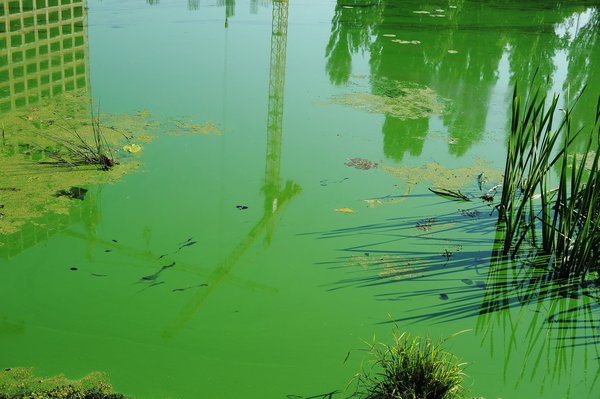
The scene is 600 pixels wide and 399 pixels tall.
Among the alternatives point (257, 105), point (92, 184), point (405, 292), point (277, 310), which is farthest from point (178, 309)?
point (257, 105)

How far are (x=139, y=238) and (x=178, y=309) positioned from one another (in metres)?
0.59

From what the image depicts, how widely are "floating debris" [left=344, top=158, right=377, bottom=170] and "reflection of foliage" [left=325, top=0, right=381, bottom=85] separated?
152cm

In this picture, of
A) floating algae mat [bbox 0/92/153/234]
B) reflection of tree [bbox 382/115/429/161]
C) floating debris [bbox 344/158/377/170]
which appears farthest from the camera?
reflection of tree [bbox 382/115/429/161]

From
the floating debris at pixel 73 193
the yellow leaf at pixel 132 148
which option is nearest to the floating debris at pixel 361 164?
the yellow leaf at pixel 132 148

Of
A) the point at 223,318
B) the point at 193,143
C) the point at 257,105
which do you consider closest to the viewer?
the point at 223,318

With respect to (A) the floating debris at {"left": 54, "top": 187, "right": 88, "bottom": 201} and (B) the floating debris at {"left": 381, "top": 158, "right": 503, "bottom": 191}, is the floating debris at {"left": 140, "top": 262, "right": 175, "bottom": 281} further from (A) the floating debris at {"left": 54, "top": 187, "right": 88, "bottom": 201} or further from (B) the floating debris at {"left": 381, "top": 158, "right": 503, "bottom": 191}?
(B) the floating debris at {"left": 381, "top": 158, "right": 503, "bottom": 191}

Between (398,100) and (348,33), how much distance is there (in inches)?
80.6

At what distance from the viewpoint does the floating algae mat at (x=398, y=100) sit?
4.86 metres

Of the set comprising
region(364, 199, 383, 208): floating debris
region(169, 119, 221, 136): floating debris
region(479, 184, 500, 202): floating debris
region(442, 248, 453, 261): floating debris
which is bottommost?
region(442, 248, 453, 261): floating debris

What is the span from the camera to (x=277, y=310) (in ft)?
8.77

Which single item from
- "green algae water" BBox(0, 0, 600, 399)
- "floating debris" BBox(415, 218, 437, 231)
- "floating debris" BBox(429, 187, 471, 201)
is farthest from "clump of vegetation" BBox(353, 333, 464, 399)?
"floating debris" BBox(429, 187, 471, 201)

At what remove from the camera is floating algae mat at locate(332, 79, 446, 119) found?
4.86 m

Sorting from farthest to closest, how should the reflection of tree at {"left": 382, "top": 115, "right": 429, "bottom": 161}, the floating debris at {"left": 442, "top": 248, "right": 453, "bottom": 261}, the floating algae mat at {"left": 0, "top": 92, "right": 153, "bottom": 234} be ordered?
the reflection of tree at {"left": 382, "top": 115, "right": 429, "bottom": 161} → the floating algae mat at {"left": 0, "top": 92, "right": 153, "bottom": 234} → the floating debris at {"left": 442, "top": 248, "right": 453, "bottom": 261}

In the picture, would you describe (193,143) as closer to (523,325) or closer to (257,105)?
(257,105)
